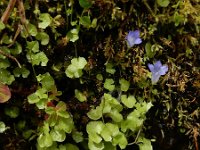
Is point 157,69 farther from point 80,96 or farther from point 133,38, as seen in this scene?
point 80,96

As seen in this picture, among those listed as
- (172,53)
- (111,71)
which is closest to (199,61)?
(172,53)

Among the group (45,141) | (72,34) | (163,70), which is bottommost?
(45,141)

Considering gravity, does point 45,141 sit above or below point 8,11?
below

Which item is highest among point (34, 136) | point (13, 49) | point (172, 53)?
point (13, 49)

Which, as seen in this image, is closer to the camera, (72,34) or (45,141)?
(45,141)

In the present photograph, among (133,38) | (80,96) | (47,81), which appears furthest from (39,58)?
(133,38)

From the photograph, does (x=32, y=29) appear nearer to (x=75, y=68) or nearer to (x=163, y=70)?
(x=75, y=68)

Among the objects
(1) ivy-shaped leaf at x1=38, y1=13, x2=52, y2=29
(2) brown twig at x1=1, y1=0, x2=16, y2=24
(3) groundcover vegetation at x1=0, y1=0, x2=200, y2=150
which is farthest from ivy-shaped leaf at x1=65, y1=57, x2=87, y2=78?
(2) brown twig at x1=1, y1=0, x2=16, y2=24

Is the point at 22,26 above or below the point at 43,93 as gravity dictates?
above

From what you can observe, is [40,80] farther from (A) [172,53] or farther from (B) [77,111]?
(A) [172,53]

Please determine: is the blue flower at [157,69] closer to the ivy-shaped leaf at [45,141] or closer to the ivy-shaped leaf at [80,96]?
the ivy-shaped leaf at [80,96]
